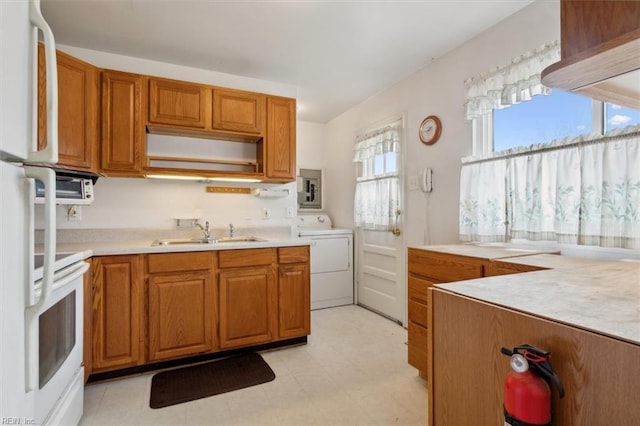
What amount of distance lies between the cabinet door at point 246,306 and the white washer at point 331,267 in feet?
4.06

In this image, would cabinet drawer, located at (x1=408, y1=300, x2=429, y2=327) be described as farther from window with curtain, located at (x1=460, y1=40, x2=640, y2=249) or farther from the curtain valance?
the curtain valance

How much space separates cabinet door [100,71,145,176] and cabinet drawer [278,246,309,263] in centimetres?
134

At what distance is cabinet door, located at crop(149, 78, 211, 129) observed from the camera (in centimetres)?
260

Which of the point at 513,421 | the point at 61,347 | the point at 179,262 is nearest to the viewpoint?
the point at 513,421

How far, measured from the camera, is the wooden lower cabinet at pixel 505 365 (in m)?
0.66

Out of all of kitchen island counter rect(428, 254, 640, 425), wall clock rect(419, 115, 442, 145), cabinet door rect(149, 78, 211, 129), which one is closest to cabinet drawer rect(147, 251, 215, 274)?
cabinet door rect(149, 78, 211, 129)

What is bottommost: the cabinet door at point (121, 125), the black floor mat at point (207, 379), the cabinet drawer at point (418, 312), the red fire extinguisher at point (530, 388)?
the black floor mat at point (207, 379)

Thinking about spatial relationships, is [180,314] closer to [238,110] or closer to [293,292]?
[293,292]

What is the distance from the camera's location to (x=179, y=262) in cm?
236

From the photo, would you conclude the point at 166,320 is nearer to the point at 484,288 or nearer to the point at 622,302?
the point at 484,288

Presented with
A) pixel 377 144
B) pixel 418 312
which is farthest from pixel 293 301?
pixel 377 144

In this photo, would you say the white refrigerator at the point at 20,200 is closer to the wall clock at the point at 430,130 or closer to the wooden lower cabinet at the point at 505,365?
the wooden lower cabinet at the point at 505,365

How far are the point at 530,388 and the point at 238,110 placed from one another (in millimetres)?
2824

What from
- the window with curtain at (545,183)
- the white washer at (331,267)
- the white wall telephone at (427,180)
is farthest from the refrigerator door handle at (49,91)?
the white washer at (331,267)
